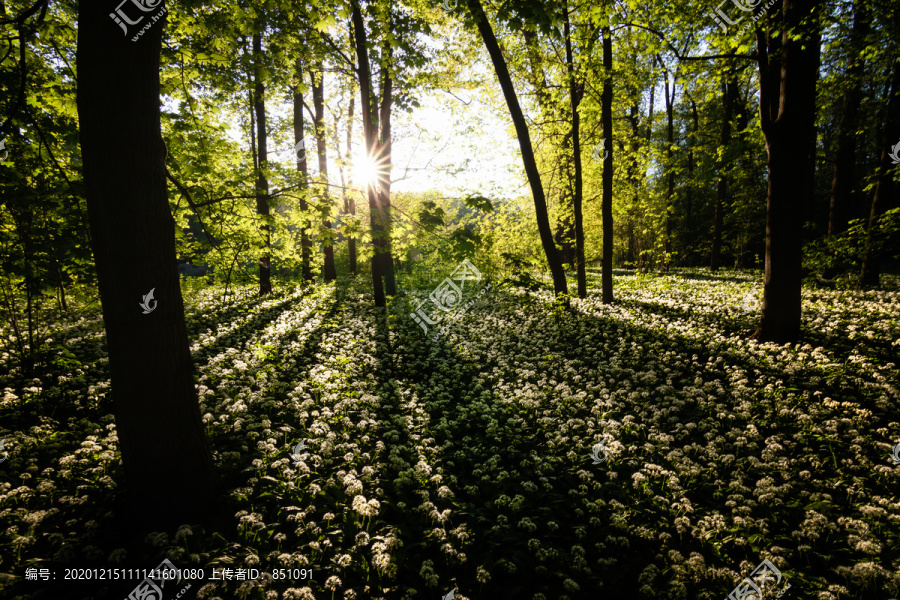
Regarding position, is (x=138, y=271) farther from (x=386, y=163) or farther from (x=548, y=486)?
(x=386, y=163)

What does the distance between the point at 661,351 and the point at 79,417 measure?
11465 millimetres

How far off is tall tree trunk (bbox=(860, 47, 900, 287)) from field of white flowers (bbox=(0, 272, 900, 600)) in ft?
9.78

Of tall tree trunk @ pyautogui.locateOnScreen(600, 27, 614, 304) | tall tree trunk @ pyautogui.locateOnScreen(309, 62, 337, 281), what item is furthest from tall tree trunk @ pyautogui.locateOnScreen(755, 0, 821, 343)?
tall tree trunk @ pyautogui.locateOnScreen(309, 62, 337, 281)

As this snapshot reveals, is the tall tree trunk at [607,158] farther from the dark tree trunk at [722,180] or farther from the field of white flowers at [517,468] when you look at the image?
the dark tree trunk at [722,180]

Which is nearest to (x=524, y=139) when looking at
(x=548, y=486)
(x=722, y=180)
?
(x=548, y=486)

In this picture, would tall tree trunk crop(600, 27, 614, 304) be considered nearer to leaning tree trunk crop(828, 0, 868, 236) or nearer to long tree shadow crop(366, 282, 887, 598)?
long tree shadow crop(366, 282, 887, 598)

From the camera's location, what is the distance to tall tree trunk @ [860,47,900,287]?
1016cm

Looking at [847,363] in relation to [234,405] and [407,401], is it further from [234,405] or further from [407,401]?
[234,405]

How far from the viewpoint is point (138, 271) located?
354cm

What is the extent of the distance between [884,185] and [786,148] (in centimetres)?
838

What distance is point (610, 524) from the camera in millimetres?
4086

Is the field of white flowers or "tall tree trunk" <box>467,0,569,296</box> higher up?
"tall tree trunk" <box>467,0,569,296</box>

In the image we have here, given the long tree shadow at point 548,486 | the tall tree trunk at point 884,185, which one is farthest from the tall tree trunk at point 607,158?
the tall tree trunk at point 884,185

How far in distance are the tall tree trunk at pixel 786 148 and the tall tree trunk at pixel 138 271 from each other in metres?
10.8
